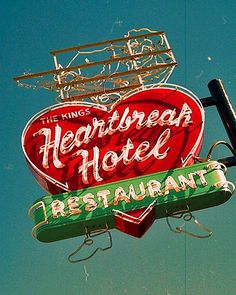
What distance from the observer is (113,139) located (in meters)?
8.84

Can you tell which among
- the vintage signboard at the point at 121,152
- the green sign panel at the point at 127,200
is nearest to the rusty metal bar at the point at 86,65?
the vintage signboard at the point at 121,152

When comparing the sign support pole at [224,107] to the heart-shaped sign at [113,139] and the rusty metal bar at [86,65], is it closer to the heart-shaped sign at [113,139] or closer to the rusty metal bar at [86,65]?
the heart-shaped sign at [113,139]

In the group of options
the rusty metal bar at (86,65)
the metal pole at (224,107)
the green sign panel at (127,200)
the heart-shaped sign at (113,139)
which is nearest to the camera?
the green sign panel at (127,200)

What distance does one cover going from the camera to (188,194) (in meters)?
7.63

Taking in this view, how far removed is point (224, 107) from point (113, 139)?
6.46ft

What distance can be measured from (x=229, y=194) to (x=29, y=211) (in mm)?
3086

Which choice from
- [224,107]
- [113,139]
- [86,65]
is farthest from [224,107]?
[86,65]

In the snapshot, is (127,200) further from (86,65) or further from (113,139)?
(86,65)

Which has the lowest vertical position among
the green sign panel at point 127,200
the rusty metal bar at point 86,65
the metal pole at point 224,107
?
the green sign panel at point 127,200

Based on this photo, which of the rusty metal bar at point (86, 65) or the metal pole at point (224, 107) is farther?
the rusty metal bar at point (86, 65)

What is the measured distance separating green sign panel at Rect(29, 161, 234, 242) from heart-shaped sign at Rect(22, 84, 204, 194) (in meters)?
0.40

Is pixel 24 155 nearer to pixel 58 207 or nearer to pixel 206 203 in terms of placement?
pixel 58 207

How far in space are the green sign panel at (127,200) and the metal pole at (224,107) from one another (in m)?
0.54

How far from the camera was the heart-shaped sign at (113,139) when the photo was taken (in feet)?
27.3
